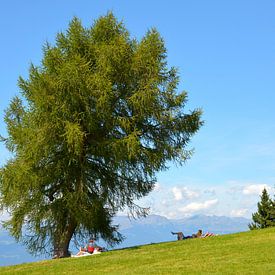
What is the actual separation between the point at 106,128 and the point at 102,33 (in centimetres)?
570

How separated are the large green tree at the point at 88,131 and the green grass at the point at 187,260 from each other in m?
5.82

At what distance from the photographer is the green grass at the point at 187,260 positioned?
50.1 feet

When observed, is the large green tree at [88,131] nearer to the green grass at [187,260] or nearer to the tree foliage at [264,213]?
the green grass at [187,260]

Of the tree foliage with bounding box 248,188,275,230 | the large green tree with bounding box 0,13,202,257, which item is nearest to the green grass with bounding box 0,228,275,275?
the large green tree with bounding box 0,13,202,257

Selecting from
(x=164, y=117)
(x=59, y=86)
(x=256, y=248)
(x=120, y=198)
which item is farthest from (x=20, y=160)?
(x=256, y=248)

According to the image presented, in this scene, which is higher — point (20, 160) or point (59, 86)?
point (59, 86)

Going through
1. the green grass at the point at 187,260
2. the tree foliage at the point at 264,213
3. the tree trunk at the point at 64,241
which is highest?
the tree foliage at the point at 264,213

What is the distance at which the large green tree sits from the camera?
84.5 ft

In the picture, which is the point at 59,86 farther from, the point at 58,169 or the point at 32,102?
the point at 58,169

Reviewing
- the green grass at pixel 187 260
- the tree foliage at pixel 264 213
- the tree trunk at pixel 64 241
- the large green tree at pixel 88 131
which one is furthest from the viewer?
the tree foliage at pixel 264 213

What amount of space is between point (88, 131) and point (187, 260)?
11.6m

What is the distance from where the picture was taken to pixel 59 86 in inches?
1016

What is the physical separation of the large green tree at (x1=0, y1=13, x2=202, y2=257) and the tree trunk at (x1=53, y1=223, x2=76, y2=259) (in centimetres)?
6

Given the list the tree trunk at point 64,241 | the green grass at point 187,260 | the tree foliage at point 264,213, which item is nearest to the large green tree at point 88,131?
the tree trunk at point 64,241
